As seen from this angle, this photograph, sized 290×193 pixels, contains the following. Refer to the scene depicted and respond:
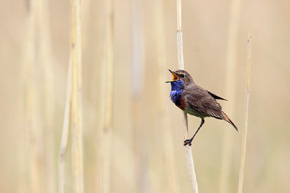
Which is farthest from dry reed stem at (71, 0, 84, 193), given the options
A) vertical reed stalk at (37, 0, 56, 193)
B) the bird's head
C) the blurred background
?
vertical reed stalk at (37, 0, 56, 193)

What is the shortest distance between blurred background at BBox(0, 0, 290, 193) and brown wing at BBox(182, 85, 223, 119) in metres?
0.31

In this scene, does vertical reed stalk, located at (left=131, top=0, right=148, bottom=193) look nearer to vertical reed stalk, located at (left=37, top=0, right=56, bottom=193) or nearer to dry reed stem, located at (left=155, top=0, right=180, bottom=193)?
dry reed stem, located at (left=155, top=0, right=180, bottom=193)

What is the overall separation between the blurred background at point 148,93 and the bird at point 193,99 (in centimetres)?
26

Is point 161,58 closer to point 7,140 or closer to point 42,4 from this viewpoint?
point 42,4

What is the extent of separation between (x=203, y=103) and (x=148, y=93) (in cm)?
85

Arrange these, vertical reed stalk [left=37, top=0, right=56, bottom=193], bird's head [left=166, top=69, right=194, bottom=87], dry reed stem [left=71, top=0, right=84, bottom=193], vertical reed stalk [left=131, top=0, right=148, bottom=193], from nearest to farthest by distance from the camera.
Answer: dry reed stem [left=71, top=0, right=84, bottom=193] < bird's head [left=166, top=69, right=194, bottom=87] < vertical reed stalk [left=131, top=0, right=148, bottom=193] < vertical reed stalk [left=37, top=0, right=56, bottom=193]

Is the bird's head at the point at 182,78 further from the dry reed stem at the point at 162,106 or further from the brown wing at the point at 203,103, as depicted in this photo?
the dry reed stem at the point at 162,106

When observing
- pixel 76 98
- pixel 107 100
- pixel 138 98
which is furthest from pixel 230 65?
pixel 76 98

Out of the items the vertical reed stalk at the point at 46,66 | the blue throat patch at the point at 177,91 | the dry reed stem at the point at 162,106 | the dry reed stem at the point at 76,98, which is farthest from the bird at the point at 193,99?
the vertical reed stalk at the point at 46,66

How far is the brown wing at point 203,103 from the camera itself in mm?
2246

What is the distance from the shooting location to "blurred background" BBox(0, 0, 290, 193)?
2.56m

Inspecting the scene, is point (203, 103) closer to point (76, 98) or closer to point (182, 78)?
point (182, 78)

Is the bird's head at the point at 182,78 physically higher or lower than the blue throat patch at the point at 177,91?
higher

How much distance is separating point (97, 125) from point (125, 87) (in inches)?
54.4
